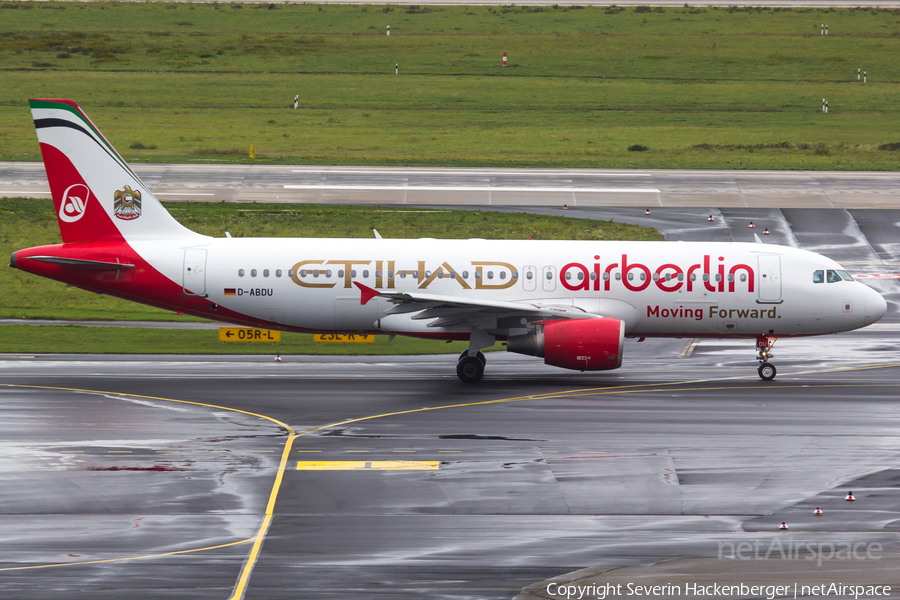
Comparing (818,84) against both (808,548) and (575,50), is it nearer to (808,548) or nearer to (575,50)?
(575,50)

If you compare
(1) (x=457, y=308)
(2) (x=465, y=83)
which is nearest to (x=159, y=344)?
(1) (x=457, y=308)

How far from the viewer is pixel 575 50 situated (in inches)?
4722

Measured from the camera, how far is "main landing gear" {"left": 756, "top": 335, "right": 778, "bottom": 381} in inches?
1326

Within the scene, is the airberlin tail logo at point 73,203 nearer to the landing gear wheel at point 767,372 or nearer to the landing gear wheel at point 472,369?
the landing gear wheel at point 472,369

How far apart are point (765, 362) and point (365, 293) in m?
13.4

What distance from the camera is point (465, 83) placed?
105250mm

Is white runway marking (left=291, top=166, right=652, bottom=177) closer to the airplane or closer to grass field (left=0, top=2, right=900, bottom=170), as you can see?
grass field (left=0, top=2, right=900, bottom=170)

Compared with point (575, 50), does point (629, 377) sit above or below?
below

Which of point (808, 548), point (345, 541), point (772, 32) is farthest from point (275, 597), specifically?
point (772, 32)

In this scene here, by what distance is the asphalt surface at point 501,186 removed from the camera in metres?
59.2

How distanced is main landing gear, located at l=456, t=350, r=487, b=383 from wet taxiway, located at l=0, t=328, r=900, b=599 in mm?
582

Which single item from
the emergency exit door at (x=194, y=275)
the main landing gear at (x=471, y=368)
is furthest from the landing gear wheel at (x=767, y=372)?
the emergency exit door at (x=194, y=275)

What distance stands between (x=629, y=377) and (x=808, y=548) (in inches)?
620

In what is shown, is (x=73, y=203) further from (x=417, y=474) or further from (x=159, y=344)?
(x=417, y=474)
